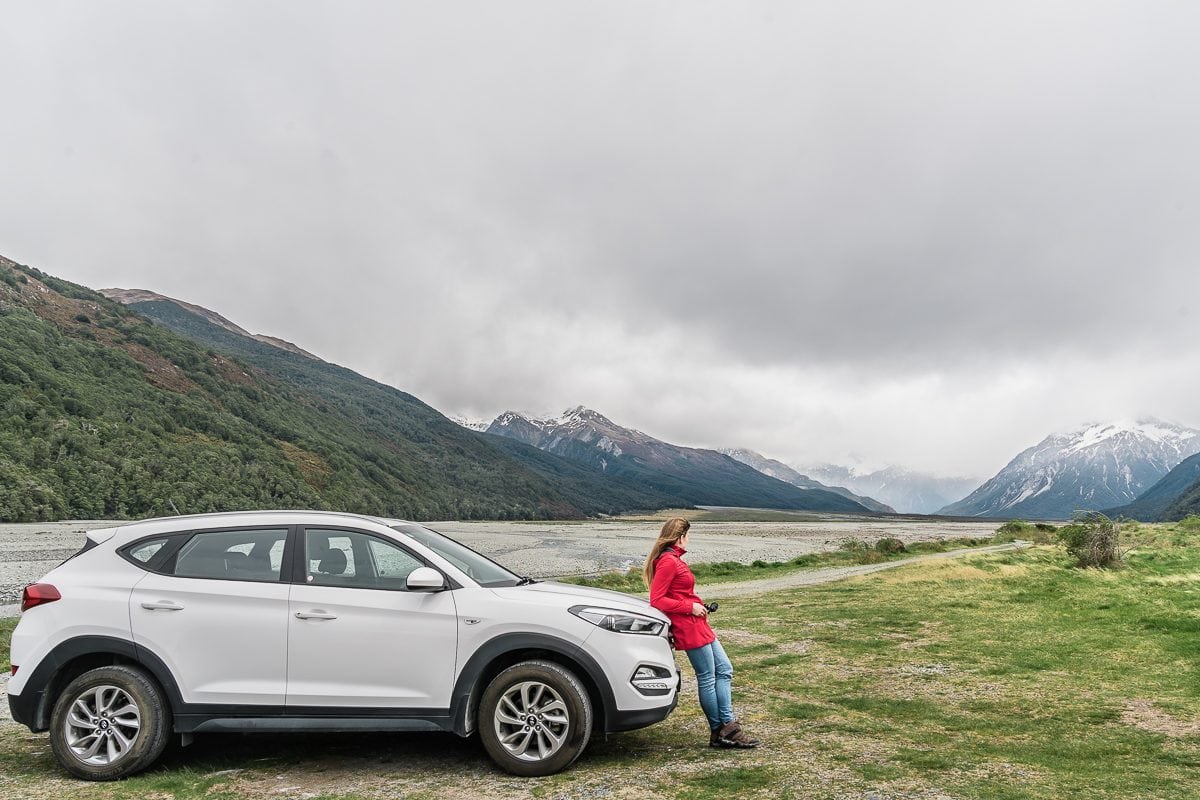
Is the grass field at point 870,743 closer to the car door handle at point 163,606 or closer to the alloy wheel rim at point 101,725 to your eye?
the alloy wheel rim at point 101,725

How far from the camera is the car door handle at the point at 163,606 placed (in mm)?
5492

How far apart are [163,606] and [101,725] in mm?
1017

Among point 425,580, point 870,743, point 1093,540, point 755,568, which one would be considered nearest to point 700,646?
point 870,743

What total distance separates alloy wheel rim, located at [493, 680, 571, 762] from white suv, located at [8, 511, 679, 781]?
0.01m

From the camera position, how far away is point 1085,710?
7023 mm

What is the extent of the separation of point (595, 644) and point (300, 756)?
9.38 feet

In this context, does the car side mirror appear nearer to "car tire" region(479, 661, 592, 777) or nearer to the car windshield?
the car windshield

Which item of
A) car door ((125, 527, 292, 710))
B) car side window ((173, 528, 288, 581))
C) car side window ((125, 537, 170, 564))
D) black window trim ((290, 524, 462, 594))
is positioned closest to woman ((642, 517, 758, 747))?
black window trim ((290, 524, 462, 594))

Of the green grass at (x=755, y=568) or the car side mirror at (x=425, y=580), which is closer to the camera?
the car side mirror at (x=425, y=580)

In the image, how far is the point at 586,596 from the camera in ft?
18.9

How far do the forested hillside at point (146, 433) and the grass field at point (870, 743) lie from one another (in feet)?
134

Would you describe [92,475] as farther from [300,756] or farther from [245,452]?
[300,756]

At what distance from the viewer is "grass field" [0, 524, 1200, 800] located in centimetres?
502

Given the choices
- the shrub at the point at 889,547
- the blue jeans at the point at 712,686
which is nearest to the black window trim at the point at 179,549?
the blue jeans at the point at 712,686
